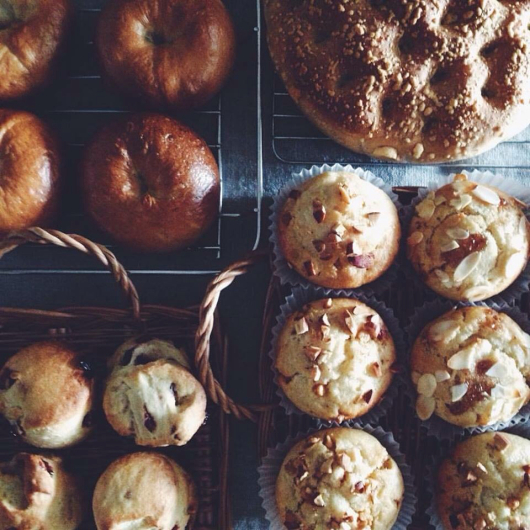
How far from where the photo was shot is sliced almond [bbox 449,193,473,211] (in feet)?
4.70

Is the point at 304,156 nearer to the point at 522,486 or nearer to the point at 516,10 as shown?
the point at 516,10

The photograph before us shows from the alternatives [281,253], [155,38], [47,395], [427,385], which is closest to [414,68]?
[281,253]

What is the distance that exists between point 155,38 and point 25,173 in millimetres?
494

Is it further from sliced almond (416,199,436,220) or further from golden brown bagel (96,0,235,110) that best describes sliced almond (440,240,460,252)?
golden brown bagel (96,0,235,110)

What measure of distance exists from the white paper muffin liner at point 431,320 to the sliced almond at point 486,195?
262mm

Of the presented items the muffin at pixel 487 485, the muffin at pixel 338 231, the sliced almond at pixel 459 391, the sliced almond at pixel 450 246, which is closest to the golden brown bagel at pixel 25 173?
the muffin at pixel 338 231

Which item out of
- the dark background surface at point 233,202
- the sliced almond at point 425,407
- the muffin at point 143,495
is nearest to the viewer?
the muffin at point 143,495

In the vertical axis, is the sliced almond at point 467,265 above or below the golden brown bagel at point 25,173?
below

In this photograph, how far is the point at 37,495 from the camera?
137 centimetres

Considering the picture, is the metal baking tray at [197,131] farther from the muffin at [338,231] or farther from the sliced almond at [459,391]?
the sliced almond at [459,391]

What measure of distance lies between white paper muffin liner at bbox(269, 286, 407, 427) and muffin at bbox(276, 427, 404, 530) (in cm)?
8

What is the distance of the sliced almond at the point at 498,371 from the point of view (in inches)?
54.9

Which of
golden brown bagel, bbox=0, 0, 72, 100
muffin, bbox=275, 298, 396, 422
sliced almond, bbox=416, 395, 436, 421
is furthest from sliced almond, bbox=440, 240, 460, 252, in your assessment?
golden brown bagel, bbox=0, 0, 72, 100

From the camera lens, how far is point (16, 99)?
5.21ft
